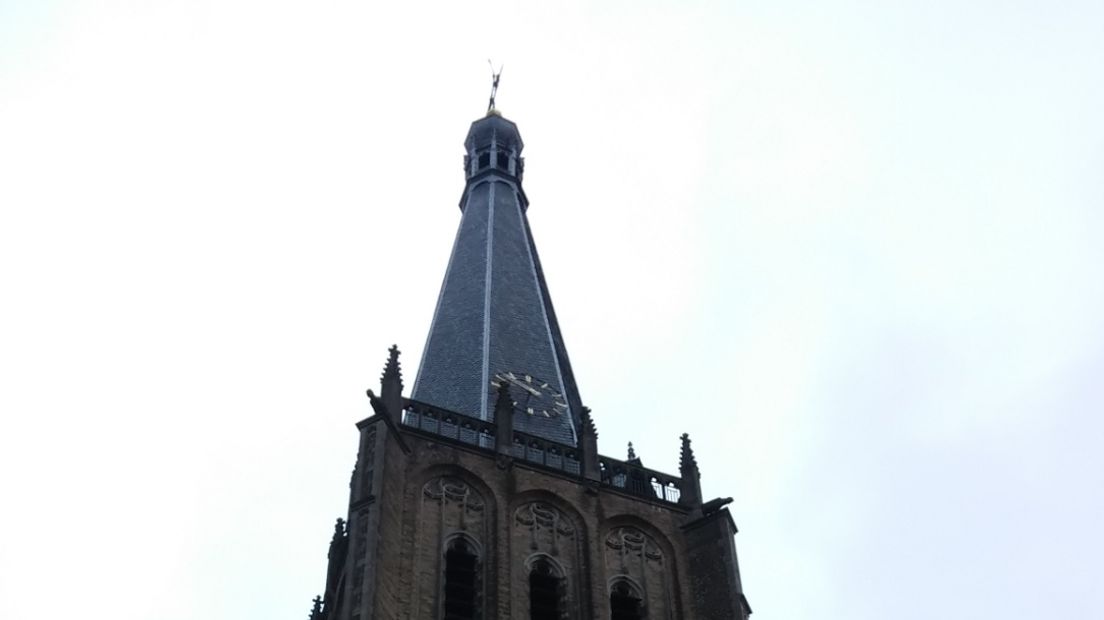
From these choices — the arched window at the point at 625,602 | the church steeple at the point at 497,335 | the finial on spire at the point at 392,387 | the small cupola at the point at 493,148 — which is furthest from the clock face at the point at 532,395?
the small cupola at the point at 493,148

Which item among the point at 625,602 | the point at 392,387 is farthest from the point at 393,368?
the point at 625,602

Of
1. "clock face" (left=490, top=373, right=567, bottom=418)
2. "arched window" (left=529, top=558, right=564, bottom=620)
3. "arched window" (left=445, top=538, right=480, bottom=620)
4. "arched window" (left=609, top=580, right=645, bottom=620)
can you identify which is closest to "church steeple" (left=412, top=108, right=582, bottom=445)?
"clock face" (left=490, top=373, right=567, bottom=418)

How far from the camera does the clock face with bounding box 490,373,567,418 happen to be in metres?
36.2

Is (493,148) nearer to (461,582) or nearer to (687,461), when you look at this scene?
(687,461)

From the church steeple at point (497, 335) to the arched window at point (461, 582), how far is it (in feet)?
16.9

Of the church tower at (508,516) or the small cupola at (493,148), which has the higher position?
the small cupola at (493,148)

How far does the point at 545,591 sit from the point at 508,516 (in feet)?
6.18

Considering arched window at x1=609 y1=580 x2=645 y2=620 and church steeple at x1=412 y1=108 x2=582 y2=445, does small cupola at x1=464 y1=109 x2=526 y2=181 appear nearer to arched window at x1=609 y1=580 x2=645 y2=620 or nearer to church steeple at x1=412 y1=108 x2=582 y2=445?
church steeple at x1=412 y1=108 x2=582 y2=445

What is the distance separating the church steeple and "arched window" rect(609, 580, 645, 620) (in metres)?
4.96

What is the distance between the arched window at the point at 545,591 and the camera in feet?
98.7

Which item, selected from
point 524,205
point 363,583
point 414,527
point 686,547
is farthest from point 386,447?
point 524,205

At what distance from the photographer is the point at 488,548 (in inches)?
1200

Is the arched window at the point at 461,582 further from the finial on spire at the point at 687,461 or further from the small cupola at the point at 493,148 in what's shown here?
the small cupola at the point at 493,148

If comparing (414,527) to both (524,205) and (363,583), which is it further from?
(524,205)
